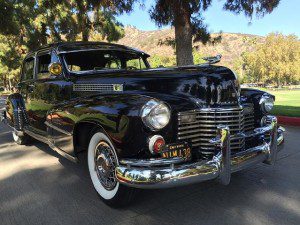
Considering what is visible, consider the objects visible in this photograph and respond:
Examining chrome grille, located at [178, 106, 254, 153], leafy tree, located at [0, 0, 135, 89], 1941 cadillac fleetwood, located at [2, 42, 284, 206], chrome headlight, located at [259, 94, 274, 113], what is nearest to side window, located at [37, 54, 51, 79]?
1941 cadillac fleetwood, located at [2, 42, 284, 206]

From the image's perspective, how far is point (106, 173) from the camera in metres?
3.47

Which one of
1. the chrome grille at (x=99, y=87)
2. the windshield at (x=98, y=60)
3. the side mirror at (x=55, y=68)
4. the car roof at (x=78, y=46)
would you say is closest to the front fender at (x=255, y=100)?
the chrome grille at (x=99, y=87)

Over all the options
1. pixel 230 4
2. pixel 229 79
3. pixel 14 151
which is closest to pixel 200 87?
pixel 229 79

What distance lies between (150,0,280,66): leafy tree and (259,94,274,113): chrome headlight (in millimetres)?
5481

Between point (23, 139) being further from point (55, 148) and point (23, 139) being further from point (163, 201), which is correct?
point (163, 201)

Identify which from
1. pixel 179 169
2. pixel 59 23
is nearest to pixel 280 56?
pixel 59 23

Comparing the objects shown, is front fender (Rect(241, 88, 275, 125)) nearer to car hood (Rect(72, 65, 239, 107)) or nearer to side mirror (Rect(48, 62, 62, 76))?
car hood (Rect(72, 65, 239, 107))

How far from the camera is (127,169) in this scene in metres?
2.95

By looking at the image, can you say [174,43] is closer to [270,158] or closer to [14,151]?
[14,151]

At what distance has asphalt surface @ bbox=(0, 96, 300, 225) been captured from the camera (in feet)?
10.3

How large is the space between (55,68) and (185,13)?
19.6 ft

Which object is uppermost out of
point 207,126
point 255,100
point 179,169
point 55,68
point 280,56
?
point 280,56

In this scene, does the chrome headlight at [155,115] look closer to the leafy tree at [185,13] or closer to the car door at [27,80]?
the car door at [27,80]

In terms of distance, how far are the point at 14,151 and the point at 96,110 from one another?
136 inches
